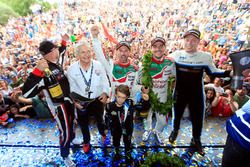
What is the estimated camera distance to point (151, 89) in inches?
123

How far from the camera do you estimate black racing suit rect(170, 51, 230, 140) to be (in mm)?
3016

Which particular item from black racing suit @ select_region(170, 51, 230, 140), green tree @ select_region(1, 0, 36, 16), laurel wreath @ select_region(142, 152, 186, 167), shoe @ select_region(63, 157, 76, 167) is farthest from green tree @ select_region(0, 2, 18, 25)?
laurel wreath @ select_region(142, 152, 186, 167)

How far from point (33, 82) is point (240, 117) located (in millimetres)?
2342

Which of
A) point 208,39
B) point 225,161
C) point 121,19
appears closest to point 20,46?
point 121,19

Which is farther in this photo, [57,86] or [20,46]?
[20,46]

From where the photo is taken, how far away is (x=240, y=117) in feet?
5.12

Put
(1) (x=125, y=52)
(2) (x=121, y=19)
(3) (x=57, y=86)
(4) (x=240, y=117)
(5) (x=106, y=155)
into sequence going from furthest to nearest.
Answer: (2) (x=121, y=19) → (5) (x=106, y=155) → (1) (x=125, y=52) → (3) (x=57, y=86) → (4) (x=240, y=117)

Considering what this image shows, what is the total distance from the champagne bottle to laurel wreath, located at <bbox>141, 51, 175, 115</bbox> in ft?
3.89

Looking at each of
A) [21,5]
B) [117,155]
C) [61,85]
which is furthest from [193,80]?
[21,5]

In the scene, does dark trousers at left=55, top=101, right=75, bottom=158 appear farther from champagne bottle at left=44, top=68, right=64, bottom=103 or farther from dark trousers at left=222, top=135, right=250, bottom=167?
dark trousers at left=222, top=135, right=250, bottom=167

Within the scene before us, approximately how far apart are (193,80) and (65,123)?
200cm

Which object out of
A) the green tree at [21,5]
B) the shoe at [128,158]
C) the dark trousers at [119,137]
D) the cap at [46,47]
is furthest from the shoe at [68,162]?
the green tree at [21,5]

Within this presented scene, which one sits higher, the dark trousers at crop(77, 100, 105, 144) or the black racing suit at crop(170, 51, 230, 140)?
the black racing suit at crop(170, 51, 230, 140)

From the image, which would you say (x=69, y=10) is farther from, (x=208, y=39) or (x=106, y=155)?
(x=106, y=155)
